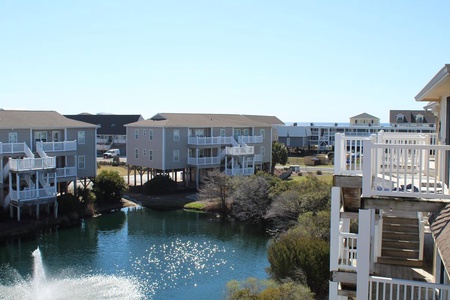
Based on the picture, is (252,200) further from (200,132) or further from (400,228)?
(400,228)

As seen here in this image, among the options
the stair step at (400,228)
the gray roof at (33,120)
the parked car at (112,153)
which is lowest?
the parked car at (112,153)

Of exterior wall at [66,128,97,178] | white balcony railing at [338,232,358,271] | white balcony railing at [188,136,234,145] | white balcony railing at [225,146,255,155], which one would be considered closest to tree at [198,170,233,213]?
white balcony railing at [188,136,234,145]

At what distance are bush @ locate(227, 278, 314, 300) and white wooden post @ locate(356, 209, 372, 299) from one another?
294 inches

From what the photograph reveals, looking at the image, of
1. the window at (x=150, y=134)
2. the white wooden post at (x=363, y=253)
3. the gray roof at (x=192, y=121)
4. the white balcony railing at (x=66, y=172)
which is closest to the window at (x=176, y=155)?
the gray roof at (x=192, y=121)

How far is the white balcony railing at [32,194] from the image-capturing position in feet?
105

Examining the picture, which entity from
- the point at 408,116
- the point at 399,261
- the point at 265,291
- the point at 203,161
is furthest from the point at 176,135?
the point at 408,116

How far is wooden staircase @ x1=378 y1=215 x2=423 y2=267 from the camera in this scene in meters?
11.4

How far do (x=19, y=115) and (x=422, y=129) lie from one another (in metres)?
54.1

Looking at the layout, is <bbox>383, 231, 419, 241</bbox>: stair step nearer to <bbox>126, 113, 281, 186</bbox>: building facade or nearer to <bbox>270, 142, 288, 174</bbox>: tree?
<bbox>126, 113, 281, 186</bbox>: building facade

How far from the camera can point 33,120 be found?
121 feet

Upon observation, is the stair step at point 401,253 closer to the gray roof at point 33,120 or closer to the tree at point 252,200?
the tree at point 252,200

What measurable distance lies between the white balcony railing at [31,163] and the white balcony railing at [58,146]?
2.28 metres

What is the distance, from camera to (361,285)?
7.80 metres

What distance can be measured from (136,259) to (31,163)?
12.5m
